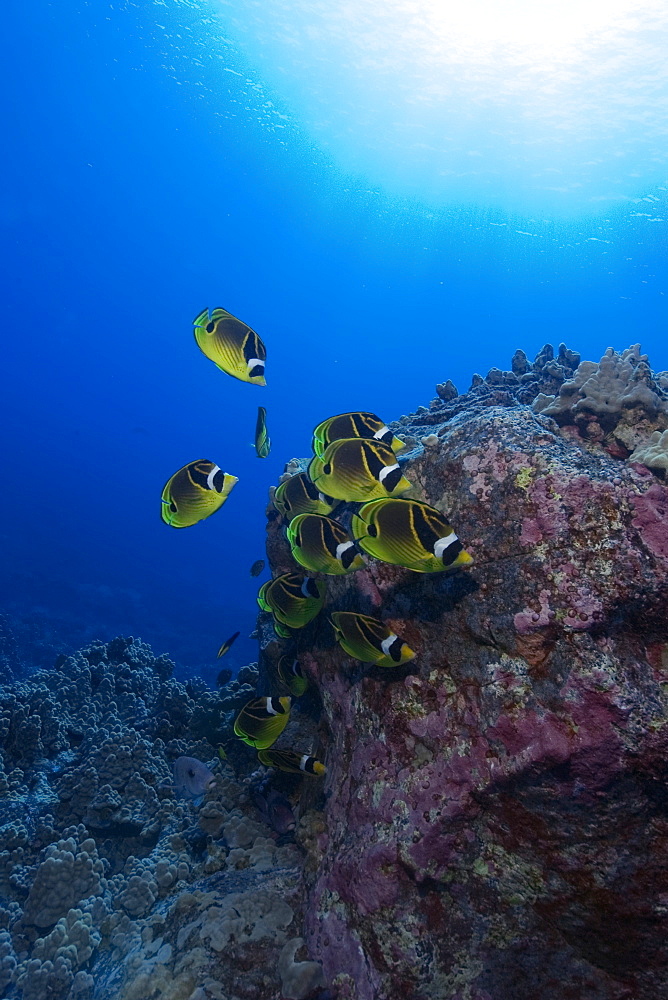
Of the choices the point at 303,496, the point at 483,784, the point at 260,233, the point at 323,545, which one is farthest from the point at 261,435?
the point at 260,233

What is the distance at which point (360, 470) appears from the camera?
8.45ft

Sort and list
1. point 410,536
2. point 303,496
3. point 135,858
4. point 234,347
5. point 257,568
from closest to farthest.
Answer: point 410,536, point 234,347, point 303,496, point 135,858, point 257,568

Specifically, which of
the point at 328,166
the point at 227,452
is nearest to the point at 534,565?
the point at 328,166

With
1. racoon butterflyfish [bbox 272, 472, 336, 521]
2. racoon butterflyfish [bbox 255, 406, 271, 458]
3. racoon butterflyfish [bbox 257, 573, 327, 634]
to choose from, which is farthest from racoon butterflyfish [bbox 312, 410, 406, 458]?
racoon butterflyfish [bbox 255, 406, 271, 458]

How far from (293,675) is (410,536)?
9.93 feet

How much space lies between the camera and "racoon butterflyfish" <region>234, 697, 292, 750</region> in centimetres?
361

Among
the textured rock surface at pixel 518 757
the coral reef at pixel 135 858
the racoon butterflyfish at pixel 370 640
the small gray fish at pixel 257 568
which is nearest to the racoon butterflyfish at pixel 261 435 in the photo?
the textured rock surface at pixel 518 757

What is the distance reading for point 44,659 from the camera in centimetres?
1712

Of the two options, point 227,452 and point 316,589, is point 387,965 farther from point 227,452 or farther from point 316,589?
point 227,452

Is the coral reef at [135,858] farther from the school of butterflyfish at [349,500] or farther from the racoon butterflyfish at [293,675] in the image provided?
the school of butterflyfish at [349,500]

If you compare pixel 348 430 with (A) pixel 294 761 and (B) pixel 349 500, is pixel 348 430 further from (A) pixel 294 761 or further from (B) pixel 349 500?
(A) pixel 294 761

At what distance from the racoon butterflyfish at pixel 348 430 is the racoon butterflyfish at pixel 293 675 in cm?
247

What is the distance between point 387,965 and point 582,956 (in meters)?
1.04

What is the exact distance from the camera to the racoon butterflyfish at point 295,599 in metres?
3.67
